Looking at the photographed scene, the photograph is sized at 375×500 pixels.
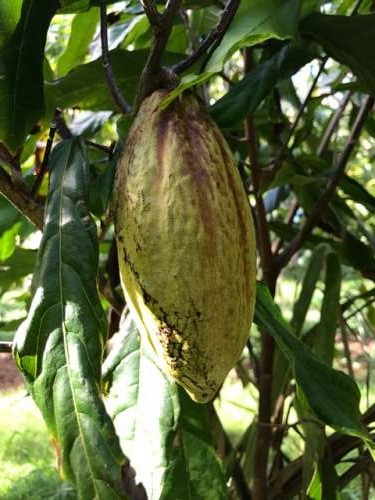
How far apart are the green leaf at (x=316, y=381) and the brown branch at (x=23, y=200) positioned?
0.21 m

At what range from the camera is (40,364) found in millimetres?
496

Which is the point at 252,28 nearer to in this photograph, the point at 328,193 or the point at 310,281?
the point at 328,193

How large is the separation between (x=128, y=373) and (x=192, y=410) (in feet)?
0.25

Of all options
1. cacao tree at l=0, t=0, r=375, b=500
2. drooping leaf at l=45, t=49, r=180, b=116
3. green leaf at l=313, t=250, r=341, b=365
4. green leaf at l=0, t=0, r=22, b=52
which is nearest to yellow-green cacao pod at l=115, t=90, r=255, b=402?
cacao tree at l=0, t=0, r=375, b=500

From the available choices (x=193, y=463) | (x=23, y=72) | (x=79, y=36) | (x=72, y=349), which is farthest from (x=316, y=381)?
(x=79, y=36)

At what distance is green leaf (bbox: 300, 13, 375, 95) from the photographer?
2.06 ft

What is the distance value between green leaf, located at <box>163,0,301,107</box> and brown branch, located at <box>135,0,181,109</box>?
2 centimetres

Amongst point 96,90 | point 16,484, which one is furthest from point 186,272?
point 16,484

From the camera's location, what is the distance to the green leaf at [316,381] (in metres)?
0.60

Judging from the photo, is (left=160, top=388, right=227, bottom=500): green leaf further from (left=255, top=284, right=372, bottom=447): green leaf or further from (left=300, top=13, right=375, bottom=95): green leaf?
(left=300, top=13, right=375, bottom=95): green leaf

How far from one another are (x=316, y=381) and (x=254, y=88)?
0.27m

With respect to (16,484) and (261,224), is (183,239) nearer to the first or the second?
(261,224)

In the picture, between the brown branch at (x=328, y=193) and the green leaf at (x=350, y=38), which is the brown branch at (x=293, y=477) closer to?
the brown branch at (x=328, y=193)

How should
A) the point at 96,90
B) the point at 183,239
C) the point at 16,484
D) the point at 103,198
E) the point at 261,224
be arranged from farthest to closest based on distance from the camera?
the point at 16,484 < the point at 261,224 < the point at 96,90 < the point at 103,198 < the point at 183,239
